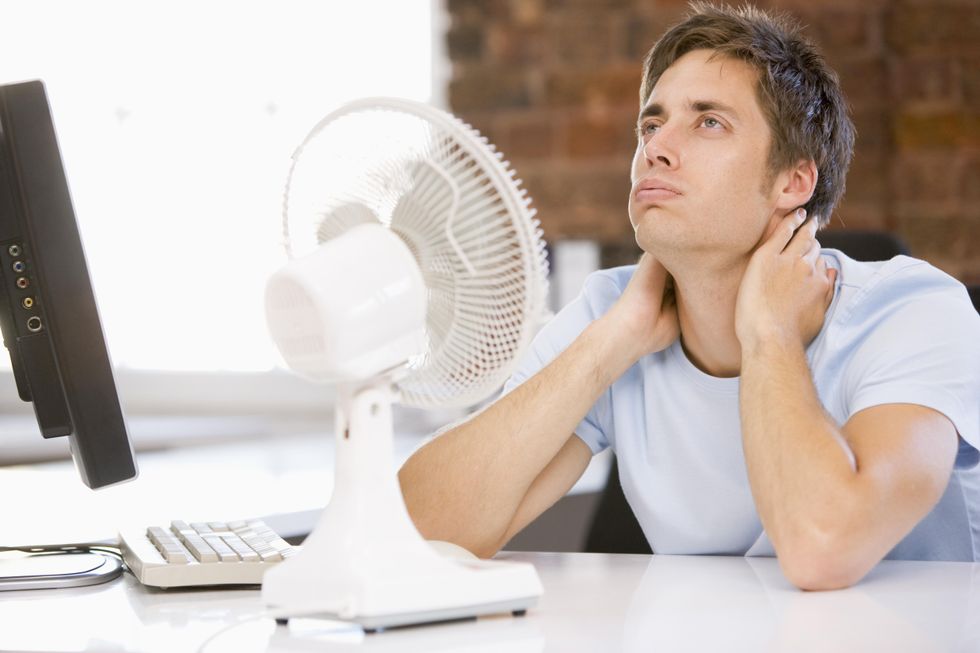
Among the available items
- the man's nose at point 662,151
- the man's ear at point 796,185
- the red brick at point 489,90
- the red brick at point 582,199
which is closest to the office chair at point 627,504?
the man's ear at point 796,185

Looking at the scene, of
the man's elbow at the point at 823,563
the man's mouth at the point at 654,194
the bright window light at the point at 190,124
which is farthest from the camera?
the bright window light at the point at 190,124

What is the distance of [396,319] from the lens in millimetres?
1046

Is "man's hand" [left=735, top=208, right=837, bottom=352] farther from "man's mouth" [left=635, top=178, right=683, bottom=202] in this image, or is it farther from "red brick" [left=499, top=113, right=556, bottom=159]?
"red brick" [left=499, top=113, right=556, bottom=159]

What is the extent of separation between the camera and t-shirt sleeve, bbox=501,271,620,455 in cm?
175

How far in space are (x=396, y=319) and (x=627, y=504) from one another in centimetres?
108

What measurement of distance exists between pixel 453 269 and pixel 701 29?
0.86 metres

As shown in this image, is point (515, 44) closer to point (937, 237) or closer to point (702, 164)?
point (937, 237)

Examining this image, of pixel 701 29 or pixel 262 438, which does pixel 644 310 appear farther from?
pixel 262 438

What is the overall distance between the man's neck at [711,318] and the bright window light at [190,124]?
1938mm

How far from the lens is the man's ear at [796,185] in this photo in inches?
69.3

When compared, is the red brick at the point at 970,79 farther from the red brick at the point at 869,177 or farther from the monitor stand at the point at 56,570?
the monitor stand at the point at 56,570

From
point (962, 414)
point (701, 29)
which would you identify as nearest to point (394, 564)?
point (962, 414)

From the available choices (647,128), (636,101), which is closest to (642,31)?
(636,101)

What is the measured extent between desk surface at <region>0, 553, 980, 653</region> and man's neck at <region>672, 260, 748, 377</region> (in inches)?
17.5
